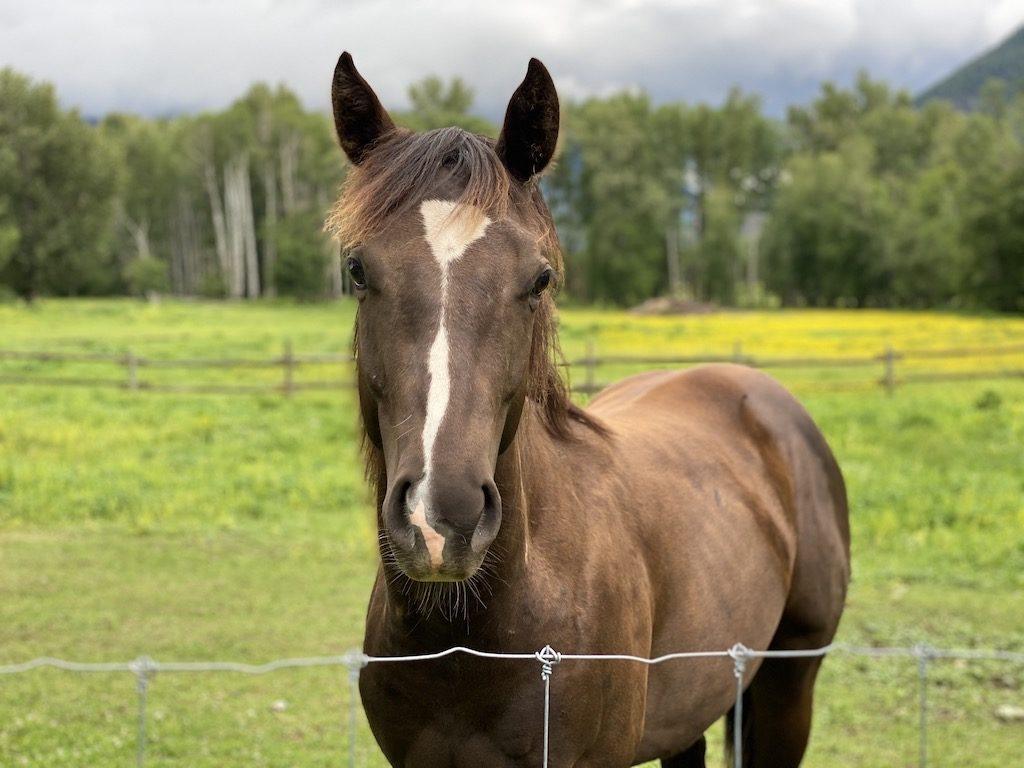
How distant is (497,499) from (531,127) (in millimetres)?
901

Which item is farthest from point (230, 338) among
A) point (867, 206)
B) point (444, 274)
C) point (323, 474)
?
point (867, 206)

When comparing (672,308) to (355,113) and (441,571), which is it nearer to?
(355,113)

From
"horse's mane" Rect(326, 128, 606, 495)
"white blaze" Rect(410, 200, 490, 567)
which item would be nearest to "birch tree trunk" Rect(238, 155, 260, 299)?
"horse's mane" Rect(326, 128, 606, 495)

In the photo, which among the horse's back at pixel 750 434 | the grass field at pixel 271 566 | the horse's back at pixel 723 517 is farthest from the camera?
the grass field at pixel 271 566

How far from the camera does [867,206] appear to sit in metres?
48.1

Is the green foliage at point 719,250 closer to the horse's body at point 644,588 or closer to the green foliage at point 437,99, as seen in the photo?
the green foliage at point 437,99

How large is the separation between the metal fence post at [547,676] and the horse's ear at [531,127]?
1070 mm

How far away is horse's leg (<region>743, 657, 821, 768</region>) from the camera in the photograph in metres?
3.48

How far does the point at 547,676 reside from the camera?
1.96 m

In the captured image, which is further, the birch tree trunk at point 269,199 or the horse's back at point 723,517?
the birch tree trunk at point 269,199

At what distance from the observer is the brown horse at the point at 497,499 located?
1.64m

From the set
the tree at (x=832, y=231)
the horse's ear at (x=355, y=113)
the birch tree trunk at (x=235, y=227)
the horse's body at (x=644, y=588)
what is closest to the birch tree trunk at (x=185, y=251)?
the birch tree trunk at (x=235, y=227)

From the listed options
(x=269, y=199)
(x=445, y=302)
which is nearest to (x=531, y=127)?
(x=445, y=302)

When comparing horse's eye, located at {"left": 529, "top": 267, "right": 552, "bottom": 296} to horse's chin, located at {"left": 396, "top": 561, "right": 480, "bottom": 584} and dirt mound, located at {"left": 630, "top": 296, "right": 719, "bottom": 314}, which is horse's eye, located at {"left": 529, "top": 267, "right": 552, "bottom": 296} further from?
dirt mound, located at {"left": 630, "top": 296, "right": 719, "bottom": 314}
